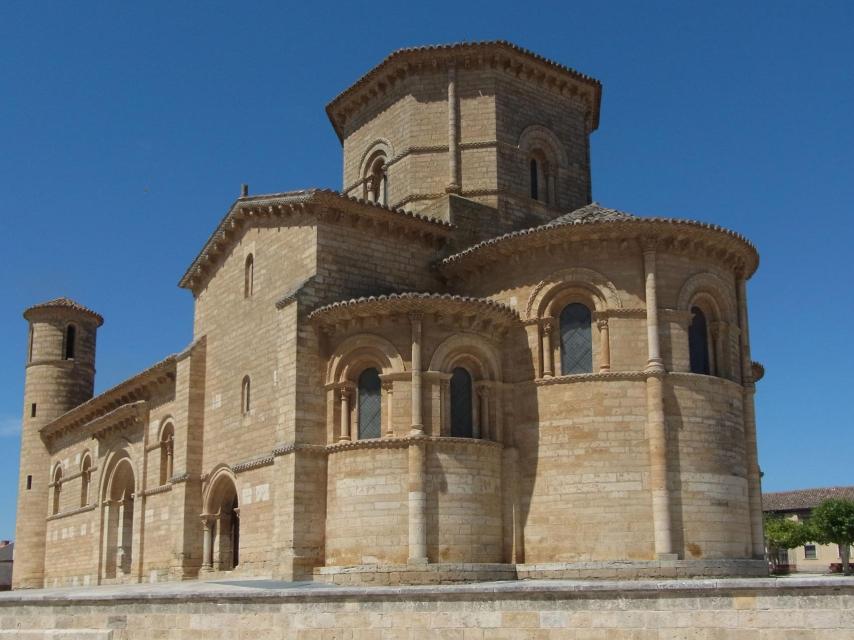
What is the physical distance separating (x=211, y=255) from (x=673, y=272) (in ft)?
35.2

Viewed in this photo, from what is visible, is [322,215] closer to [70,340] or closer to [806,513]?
[70,340]

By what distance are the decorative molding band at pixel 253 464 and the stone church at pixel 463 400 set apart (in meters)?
0.05

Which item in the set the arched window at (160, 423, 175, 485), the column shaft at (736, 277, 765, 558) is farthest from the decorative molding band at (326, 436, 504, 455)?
the arched window at (160, 423, 175, 485)

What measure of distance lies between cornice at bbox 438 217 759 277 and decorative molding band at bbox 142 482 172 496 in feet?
32.0

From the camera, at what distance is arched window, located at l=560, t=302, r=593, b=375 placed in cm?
1866

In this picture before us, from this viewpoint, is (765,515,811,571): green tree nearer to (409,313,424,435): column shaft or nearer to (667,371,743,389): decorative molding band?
(667,371,743,389): decorative molding band

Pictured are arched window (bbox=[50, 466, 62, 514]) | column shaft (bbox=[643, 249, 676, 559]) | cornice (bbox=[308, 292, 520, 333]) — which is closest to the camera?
column shaft (bbox=[643, 249, 676, 559])

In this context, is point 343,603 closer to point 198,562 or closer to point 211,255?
point 198,562

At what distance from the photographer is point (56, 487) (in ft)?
113

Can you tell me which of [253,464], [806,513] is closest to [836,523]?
[806,513]

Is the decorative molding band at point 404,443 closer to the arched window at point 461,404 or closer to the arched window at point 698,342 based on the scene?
the arched window at point 461,404

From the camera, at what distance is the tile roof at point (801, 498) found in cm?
5344

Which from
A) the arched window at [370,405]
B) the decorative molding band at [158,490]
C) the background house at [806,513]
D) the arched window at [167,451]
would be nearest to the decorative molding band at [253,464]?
the arched window at [370,405]

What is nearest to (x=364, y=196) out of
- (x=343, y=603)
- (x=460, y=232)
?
(x=460, y=232)
